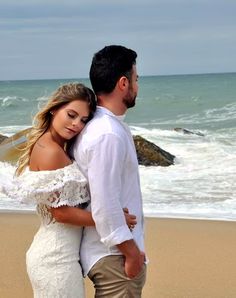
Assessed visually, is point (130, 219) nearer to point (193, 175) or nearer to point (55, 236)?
point (55, 236)

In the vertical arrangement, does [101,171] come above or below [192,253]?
above

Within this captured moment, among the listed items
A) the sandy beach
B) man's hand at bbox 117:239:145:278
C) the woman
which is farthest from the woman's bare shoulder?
the sandy beach

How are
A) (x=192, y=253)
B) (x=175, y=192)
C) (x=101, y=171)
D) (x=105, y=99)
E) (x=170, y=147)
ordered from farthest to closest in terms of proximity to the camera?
(x=170, y=147)
(x=175, y=192)
(x=192, y=253)
(x=105, y=99)
(x=101, y=171)

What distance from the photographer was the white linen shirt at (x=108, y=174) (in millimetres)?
2475

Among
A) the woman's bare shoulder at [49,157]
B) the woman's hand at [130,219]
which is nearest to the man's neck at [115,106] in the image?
the woman's bare shoulder at [49,157]

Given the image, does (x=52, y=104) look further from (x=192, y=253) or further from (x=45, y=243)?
(x=192, y=253)

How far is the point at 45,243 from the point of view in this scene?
8.80ft

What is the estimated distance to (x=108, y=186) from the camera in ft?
8.13

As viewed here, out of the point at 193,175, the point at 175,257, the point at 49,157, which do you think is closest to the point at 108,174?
the point at 49,157

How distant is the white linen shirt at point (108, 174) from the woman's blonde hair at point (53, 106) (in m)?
0.09

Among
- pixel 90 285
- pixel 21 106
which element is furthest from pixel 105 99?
pixel 21 106

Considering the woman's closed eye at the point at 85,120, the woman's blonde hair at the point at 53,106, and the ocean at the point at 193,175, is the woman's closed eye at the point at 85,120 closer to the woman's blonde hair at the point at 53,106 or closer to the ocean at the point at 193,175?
the woman's blonde hair at the point at 53,106

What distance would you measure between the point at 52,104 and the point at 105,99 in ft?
0.75

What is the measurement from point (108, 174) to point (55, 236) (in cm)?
39
